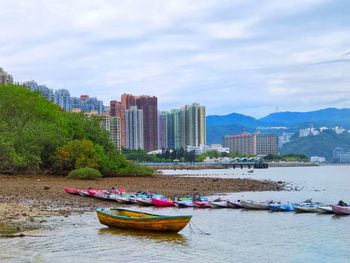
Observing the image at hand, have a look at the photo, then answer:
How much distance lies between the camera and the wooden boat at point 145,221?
23281 mm

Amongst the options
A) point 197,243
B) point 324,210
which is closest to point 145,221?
point 197,243

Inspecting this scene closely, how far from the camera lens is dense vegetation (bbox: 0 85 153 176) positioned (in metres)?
56.1

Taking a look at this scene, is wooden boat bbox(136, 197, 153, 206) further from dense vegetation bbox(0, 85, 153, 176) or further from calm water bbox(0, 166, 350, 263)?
dense vegetation bbox(0, 85, 153, 176)

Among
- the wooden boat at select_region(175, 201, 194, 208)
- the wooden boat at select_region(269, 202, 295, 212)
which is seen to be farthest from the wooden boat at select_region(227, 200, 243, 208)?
the wooden boat at select_region(175, 201, 194, 208)

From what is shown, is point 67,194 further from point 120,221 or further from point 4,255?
point 4,255

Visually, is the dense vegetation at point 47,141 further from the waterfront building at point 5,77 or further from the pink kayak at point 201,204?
the waterfront building at point 5,77

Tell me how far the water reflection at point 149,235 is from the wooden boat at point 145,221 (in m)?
0.19

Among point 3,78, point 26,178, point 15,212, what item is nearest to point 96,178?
point 26,178

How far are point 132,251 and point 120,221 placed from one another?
Answer: 4439 mm

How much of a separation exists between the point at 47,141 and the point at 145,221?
38678mm

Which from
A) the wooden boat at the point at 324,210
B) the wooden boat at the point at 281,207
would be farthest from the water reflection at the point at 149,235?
the wooden boat at the point at 324,210

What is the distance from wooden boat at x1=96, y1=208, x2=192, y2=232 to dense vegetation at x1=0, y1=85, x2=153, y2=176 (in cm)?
3005

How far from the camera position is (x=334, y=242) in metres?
23.8

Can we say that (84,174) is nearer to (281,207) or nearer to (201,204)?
(201,204)
